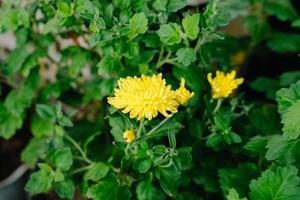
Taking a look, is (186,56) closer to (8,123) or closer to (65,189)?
(65,189)

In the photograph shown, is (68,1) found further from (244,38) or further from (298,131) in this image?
(244,38)

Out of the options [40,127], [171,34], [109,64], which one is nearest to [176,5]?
[171,34]

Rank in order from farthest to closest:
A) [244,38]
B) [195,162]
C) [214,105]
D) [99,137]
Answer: [244,38]
[99,137]
[195,162]
[214,105]

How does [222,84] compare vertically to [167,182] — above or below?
→ above

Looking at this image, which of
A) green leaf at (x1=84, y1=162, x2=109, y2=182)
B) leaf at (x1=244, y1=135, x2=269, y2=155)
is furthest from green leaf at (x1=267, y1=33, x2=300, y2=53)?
green leaf at (x1=84, y1=162, x2=109, y2=182)

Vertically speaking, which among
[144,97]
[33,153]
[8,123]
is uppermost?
[144,97]

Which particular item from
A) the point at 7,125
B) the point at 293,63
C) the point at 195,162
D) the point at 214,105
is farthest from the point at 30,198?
the point at 293,63

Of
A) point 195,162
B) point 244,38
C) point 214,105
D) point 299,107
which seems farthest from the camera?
point 244,38
